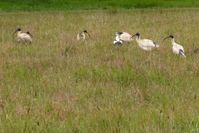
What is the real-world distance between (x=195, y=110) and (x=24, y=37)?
11.1 meters

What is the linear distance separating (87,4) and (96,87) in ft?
114

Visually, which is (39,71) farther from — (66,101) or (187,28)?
(187,28)

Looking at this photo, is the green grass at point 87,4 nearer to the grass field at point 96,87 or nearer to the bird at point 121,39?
the grass field at point 96,87

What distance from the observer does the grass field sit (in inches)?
302

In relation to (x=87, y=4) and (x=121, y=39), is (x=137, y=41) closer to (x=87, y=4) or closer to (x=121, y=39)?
(x=121, y=39)

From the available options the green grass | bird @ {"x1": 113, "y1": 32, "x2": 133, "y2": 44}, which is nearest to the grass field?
bird @ {"x1": 113, "y1": 32, "x2": 133, "y2": 44}

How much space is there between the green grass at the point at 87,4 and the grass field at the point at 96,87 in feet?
75.4

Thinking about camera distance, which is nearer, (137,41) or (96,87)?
(96,87)

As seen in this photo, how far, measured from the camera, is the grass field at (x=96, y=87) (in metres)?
7.68

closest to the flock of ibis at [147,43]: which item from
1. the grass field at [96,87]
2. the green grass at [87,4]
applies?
the grass field at [96,87]

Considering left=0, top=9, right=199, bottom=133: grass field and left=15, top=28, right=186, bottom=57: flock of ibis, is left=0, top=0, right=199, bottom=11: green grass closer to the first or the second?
left=0, top=9, right=199, bottom=133: grass field

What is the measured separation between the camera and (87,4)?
44875 mm

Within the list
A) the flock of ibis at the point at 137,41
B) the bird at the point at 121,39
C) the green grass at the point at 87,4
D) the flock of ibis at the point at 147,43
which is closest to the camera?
the flock of ibis at the point at 147,43

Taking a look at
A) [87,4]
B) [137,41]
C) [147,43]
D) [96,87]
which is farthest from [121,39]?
[87,4]
